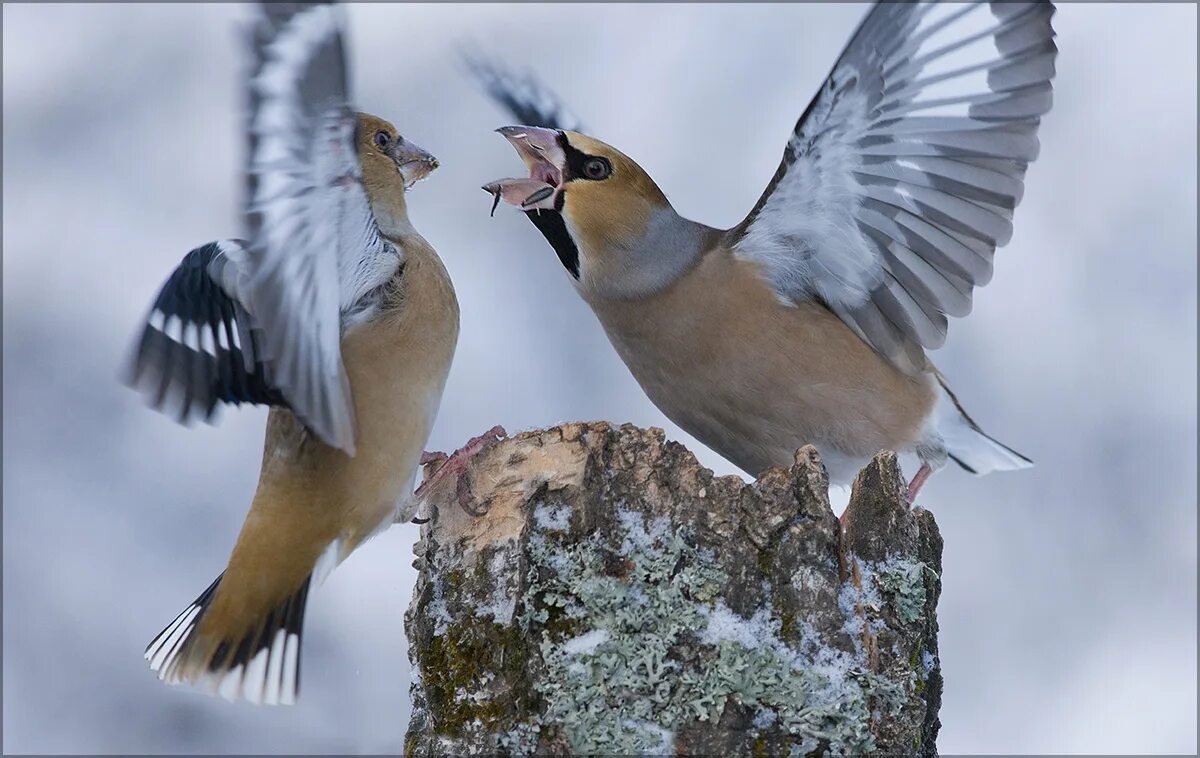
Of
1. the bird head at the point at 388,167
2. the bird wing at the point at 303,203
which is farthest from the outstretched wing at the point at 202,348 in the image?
the bird head at the point at 388,167

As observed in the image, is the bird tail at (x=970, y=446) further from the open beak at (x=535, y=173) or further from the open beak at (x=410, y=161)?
the open beak at (x=410, y=161)

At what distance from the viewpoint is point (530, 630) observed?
242cm

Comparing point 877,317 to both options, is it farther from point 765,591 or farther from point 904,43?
point 765,591

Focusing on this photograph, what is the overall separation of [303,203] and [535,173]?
1143 mm

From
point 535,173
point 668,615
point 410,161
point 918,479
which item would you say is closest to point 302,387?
point 668,615

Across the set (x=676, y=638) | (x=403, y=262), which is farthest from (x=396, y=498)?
(x=676, y=638)

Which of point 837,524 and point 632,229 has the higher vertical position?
point 632,229

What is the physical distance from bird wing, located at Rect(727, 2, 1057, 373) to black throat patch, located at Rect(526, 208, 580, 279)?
44 cm

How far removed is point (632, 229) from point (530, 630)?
1433 millimetres

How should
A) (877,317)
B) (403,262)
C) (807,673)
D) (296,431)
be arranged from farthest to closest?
(877,317)
(403,262)
(296,431)
(807,673)

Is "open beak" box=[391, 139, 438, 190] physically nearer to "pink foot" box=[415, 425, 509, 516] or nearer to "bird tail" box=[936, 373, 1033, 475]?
"pink foot" box=[415, 425, 509, 516]

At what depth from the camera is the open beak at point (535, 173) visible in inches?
132

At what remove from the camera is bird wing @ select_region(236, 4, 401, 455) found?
217 cm

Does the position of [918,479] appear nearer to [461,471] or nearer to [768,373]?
[768,373]
